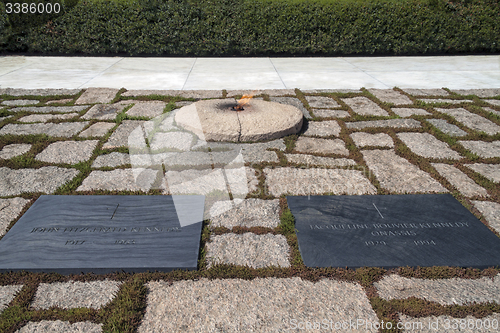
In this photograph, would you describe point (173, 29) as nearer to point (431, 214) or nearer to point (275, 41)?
point (275, 41)

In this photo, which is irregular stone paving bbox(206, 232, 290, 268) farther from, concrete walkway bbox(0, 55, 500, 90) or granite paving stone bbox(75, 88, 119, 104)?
concrete walkway bbox(0, 55, 500, 90)

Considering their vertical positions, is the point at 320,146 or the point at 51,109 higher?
the point at 51,109

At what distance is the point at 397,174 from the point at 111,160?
2.84 metres

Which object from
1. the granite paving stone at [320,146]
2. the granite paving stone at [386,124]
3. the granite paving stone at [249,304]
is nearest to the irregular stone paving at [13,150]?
the granite paving stone at [249,304]

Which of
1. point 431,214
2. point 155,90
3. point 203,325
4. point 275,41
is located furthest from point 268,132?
point 275,41

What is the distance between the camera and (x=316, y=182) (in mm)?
3115

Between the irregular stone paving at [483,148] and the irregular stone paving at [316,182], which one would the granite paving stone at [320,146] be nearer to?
the irregular stone paving at [316,182]

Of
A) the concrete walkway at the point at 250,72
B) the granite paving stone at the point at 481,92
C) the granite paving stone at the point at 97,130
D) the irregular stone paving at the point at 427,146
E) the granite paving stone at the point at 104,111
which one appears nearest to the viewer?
the irregular stone paving at the point at 427,146

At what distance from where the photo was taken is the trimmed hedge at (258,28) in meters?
8.38

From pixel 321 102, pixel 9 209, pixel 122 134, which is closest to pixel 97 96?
pixel 122 134

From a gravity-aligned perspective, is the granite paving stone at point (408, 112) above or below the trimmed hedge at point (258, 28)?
below

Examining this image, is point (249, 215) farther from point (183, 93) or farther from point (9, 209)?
point (183, 93)

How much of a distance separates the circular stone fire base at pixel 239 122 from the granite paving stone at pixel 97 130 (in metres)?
0.87

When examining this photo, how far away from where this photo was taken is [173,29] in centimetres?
849
